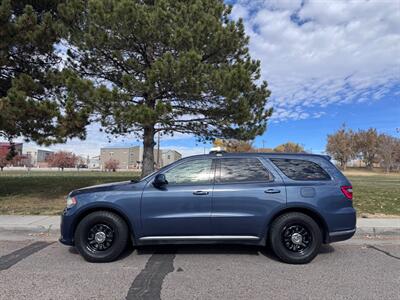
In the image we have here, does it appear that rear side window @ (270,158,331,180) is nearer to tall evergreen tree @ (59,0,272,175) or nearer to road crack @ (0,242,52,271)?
road crack @ (0,242,52,271)

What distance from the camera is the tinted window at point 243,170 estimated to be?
248 inches

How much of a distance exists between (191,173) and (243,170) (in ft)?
2.91

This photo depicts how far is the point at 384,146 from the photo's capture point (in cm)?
9700

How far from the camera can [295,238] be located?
6.07 meters

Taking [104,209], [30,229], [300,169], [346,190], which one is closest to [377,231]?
[346,190]

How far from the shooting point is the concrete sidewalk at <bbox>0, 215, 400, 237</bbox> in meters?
8.37

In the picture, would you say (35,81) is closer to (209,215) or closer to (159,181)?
(159,181)

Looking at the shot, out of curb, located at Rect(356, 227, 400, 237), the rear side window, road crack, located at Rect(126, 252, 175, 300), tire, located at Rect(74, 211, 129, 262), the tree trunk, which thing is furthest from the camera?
the tree trunk

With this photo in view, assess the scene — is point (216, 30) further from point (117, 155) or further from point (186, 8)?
point (117, 155)

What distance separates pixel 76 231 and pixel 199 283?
2.27 metres

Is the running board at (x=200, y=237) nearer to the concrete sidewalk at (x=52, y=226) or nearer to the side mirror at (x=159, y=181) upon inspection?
the side mirror at (x=159, y=181)

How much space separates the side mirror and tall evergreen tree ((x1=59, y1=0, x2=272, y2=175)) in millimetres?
5479

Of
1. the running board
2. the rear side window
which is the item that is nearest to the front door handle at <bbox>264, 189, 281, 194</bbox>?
the rear side window

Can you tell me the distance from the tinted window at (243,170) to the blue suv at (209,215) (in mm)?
102
